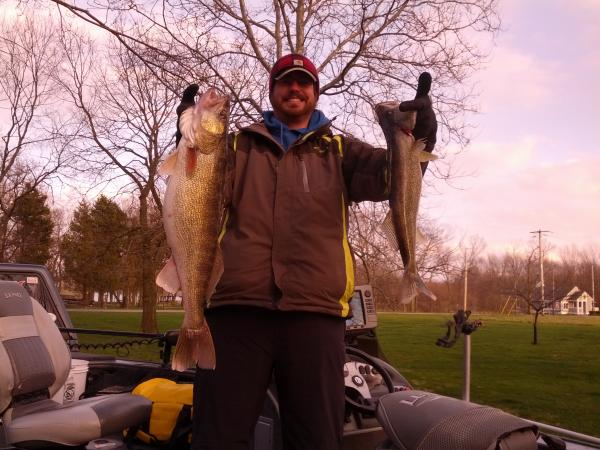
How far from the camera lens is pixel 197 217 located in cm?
247

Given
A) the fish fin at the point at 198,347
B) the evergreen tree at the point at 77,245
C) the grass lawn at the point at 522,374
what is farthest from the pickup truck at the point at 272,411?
the evergreen tree at the point at 77,245

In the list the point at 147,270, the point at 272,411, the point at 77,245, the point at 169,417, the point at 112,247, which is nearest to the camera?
the point at 272,411

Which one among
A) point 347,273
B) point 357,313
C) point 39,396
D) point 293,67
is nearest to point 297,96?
point 293,67

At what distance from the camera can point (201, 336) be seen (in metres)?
2.43

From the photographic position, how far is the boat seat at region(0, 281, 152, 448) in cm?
323

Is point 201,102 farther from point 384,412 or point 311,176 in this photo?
point 384,412

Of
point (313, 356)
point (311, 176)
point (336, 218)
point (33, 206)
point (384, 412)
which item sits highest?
point (33, 206)

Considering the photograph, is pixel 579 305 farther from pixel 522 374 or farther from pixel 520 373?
pixel 522 374

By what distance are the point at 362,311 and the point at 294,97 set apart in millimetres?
1892

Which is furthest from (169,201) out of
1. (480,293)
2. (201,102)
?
(480,293)

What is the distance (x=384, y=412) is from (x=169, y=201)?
4.56ft

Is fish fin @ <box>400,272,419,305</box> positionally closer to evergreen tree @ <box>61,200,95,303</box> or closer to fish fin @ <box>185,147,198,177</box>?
fish fin @ <box>185,147,198,177</box>

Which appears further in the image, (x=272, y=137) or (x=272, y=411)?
(x=272, y=411)

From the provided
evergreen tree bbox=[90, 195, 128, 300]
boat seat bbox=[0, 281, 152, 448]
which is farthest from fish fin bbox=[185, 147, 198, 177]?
evergreen tree bbox=[90, 195, 128, 300]
